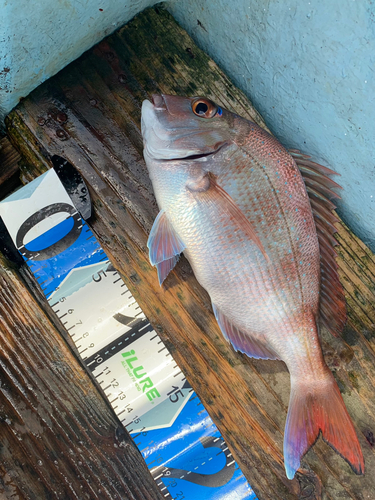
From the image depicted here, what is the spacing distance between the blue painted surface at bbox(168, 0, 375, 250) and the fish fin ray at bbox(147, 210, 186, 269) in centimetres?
67

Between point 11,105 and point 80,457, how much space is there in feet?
5.32

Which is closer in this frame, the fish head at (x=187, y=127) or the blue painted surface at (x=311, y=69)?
the blue painted surface at (x=311, y=69)

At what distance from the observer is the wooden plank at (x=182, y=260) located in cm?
154

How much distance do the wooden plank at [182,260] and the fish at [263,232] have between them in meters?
0.20

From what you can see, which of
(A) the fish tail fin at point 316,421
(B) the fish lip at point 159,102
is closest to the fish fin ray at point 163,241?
(B) the fish lip at point 159,102

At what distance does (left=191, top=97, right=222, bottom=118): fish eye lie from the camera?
4.48 feet

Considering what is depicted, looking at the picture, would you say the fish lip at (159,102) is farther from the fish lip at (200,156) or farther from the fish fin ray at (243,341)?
the fish fin ray at (243,341)

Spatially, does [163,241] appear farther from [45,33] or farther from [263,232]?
[45,33]

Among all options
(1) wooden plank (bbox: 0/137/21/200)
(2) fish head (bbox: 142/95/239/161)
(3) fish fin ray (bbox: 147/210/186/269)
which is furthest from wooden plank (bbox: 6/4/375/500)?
(2) fish head (bbox: 142/95/239/161)

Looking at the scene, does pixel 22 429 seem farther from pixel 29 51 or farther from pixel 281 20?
pixel 281 20

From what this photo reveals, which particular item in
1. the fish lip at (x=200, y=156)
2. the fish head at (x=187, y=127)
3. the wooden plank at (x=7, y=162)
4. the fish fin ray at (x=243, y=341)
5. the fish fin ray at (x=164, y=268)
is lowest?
the fish fin ray at (x=243, y=341)

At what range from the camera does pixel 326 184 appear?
4.75 ft

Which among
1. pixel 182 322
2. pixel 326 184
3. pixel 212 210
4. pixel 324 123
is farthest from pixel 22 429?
pixel 324 123

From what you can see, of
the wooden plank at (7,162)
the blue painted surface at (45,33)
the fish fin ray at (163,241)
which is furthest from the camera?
the wooden plank at (7,162)
